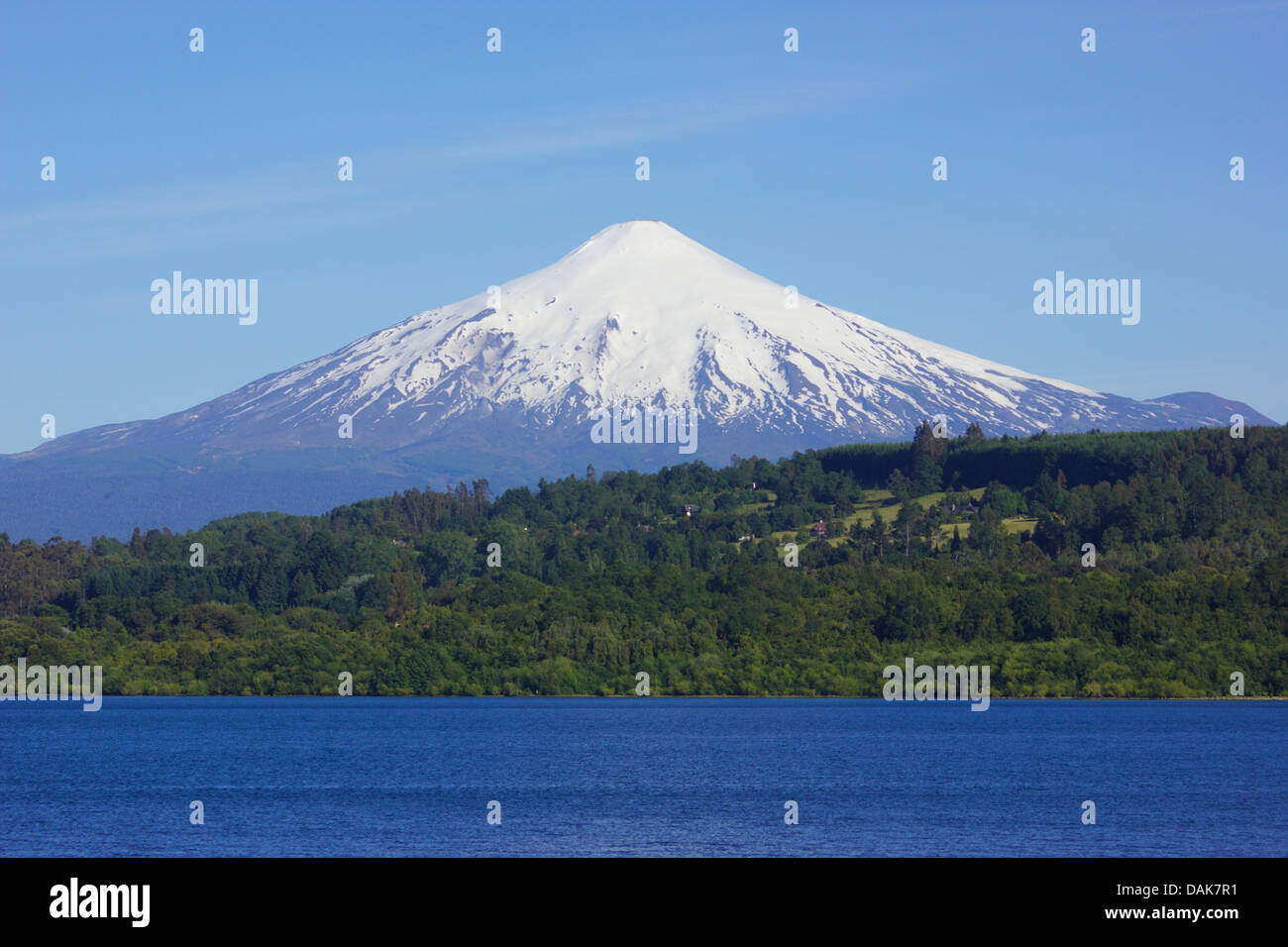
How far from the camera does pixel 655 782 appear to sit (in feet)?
214

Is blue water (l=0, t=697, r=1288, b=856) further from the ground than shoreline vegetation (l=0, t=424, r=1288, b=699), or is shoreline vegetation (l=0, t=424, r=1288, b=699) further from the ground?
shoreline vegetation (l=0, t=424, r=1288, b=699)

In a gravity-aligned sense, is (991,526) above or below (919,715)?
above

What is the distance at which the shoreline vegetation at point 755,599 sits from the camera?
362 feet

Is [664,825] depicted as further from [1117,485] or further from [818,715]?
[1117,485]

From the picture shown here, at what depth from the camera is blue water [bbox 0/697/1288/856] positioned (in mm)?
47281

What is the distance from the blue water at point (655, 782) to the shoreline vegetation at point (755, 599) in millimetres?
3801

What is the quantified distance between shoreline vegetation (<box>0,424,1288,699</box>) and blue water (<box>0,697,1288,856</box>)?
12.5 ft

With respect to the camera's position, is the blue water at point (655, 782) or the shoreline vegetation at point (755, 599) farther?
the shoreline vegetation at point (755, 599)

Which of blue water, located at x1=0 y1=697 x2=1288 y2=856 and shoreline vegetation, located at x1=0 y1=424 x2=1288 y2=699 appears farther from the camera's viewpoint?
shoreline vegetation, located at x1=0 y1=424 x2=1288 y2=699

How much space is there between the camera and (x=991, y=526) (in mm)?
152500

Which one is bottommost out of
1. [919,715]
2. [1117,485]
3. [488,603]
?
[919,715]

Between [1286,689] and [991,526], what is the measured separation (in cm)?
4911
